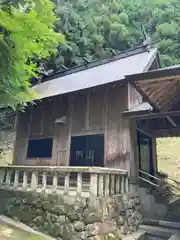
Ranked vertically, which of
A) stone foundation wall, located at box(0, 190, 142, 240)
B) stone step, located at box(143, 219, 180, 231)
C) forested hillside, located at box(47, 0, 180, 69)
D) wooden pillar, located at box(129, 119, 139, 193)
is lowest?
stone step, located at box(143, 219, 180, 231)

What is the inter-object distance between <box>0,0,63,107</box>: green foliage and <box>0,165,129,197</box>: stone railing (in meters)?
2.30

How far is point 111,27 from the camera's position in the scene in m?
20.9

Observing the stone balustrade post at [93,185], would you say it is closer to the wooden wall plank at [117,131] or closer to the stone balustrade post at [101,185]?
the stone balustrade post at [101,185]

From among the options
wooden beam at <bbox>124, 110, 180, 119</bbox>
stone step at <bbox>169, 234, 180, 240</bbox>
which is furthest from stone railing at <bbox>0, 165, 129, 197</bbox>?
wooden beam at <bbox>124, 110, 180, 119</bbox>

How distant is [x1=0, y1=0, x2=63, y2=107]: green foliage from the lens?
3.76 metres

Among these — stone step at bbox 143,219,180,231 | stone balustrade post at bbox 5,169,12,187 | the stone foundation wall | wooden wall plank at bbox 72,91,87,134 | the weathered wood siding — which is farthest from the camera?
wooden wall plank at bbox 72,91,87,134

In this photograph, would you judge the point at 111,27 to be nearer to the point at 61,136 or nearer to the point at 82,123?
the point at 82,123

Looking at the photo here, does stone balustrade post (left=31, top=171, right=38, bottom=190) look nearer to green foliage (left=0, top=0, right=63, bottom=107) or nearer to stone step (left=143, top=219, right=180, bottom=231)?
green foliage (left=0, top=0, right=63, bottom=107)

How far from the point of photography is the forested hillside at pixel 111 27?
61.4 feet

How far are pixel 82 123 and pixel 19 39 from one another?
5320 millimetres

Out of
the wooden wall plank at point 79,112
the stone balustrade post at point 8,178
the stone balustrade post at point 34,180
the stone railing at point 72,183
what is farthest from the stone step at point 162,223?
the stone balustrade post at point 8,178

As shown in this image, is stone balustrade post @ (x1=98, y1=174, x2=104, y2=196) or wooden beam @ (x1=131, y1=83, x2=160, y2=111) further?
stone balustrade post @ (x1=98, y1=174, x2=104, y2=196)

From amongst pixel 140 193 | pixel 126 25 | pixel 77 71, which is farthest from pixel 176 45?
pixel 140 193

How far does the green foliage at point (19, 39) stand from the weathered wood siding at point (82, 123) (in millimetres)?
4006
